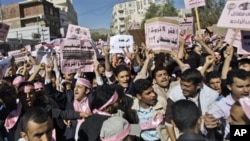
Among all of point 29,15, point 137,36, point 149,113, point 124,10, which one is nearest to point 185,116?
point 149,113

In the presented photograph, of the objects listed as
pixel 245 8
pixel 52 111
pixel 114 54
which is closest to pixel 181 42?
pixel 245 8

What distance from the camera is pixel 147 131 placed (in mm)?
4582

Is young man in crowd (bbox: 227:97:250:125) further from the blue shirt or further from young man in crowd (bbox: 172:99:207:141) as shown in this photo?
the blue shirt

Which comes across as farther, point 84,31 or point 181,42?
point 84,31

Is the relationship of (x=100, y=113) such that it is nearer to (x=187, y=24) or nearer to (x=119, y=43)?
(x=119, y=43)

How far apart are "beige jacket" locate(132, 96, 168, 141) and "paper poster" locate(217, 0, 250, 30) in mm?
1413

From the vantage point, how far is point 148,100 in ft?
15.2

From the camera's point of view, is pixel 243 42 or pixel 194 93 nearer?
pixel 194 93

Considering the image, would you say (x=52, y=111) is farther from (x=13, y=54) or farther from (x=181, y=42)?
(x=13, y=54)

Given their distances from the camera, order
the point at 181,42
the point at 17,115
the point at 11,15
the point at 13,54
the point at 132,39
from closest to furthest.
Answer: the point at 17,115, the point at 181,42, the point at 13,54, the point at 132,39, the point at 11,15

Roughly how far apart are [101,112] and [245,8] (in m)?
2.49

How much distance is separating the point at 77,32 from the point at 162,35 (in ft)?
5.76

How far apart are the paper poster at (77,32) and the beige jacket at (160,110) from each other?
3.08m

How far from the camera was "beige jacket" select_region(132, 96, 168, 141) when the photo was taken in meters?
4.47
